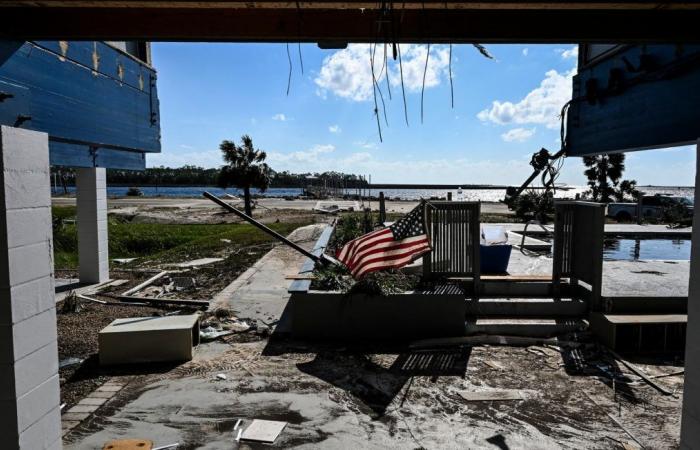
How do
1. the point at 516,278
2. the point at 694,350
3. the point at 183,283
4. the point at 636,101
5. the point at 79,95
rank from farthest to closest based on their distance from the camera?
the point at 183,283, the point at 516,278, the point at 79,95, the point at 636,101, the point at 694,350

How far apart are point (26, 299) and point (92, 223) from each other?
8.90 meters

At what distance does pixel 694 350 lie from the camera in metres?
2.84

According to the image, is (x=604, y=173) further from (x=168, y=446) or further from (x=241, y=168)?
(x=168, y=446)

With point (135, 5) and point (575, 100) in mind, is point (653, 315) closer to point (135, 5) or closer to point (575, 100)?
point (575, 100)

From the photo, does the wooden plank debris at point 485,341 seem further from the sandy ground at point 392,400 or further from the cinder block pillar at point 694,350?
the cinder block pillar at point 694,350

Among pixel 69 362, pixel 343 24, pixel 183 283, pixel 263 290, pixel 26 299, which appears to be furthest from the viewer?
pixel 183 283

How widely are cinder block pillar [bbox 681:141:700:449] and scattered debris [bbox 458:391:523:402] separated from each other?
8.08 feet

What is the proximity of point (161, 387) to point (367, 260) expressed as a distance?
10.9 ft

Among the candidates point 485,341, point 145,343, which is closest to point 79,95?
point 145,343

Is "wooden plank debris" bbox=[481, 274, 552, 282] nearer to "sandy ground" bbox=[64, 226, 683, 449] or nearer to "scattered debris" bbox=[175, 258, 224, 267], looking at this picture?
"sandy ground" bbox=[64, 226, 683, 449]

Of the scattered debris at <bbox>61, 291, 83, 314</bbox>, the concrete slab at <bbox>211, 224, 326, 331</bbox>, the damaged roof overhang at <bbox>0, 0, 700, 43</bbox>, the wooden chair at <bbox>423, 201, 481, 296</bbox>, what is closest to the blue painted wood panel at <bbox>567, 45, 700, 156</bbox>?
the damaged roof overhang at <bbox>0, 0, 700, 43</bbox>

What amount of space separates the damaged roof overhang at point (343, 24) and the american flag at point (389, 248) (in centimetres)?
419

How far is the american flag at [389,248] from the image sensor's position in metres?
7.08

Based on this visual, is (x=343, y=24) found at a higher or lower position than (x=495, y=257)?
higher
